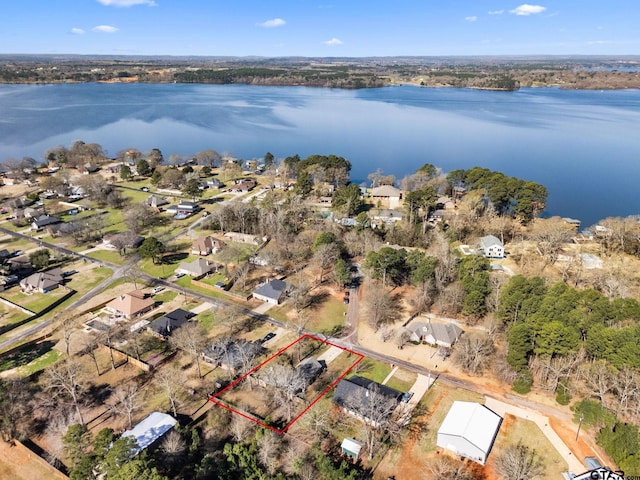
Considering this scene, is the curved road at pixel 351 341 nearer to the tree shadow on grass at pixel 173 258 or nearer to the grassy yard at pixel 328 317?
the grassy yard at pixel 328 317

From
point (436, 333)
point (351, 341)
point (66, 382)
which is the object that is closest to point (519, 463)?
point (436, 333)

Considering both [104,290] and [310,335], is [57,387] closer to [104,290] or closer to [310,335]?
[104,290]

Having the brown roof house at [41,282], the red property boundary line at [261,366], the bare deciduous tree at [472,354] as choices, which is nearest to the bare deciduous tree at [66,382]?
the red property boundary line at [261,366]

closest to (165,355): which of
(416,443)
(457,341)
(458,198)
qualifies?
(416,443)

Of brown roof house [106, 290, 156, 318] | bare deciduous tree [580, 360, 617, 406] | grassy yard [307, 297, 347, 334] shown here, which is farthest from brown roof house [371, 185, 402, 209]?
bare deciduous tree [580, 360, 617, 406]

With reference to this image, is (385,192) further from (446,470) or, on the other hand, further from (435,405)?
(446,470)
